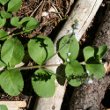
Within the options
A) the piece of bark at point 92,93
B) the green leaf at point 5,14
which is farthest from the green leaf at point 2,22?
the piece of bark at point 92,93

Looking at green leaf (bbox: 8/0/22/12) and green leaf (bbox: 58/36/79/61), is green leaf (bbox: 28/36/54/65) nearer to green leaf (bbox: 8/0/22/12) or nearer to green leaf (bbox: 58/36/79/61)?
green leaf (bbox: 58/36/79/61)

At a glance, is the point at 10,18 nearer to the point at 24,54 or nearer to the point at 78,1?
the point at 24,54

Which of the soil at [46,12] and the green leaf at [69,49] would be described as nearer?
the green leaf at [69,49]

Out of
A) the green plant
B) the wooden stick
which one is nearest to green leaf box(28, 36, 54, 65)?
the green plant

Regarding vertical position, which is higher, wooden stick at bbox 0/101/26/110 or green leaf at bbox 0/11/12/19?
green leaf at bbox 0/11/12/19

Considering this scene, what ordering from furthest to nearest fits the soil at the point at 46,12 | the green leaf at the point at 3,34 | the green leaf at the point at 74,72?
the soil at the point at 46,12 → the green leaf at the point at 3,34 → the green leaf at the point at 74,72

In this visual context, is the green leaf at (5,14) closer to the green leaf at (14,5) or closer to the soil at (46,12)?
the green leaf at (14,5)

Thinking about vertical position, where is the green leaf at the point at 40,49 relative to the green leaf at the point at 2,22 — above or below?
below

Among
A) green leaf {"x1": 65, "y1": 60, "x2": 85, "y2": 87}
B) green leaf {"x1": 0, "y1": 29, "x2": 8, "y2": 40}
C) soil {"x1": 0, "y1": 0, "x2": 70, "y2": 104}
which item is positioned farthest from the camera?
soil {"x1": 0, "y1": 0, "x2": 70, "y2": 104}
